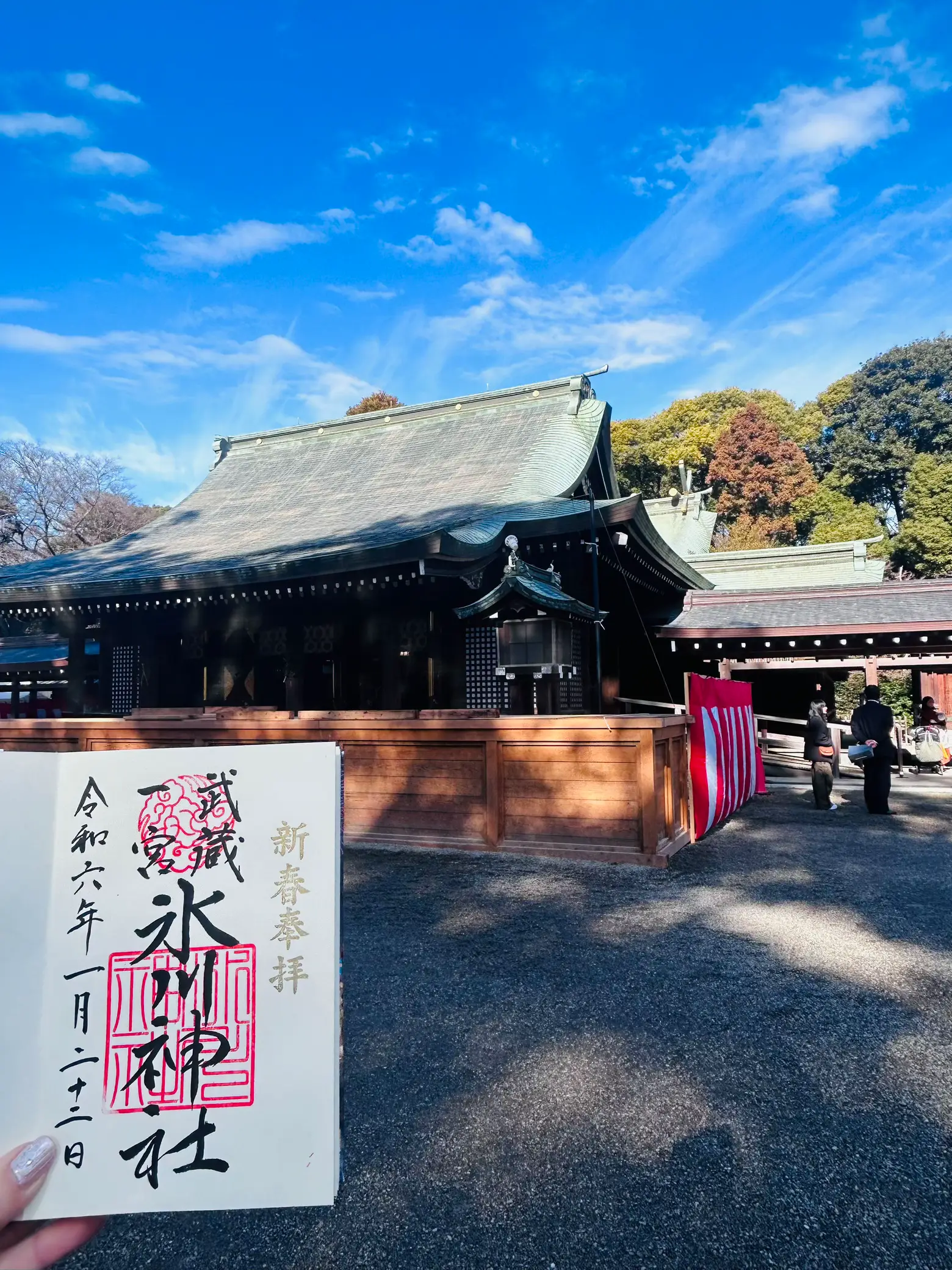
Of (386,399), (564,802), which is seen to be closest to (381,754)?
(564,802)

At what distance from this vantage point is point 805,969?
373 centimetres

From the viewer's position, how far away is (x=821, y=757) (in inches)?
352

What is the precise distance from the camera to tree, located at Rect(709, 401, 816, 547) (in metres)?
32.6

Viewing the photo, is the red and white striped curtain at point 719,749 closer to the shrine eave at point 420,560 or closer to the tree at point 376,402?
the shrine eave at point 420,560

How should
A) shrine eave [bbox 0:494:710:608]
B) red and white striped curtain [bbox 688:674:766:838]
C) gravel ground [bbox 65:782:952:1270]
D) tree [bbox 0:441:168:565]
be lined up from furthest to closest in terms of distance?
tree [bbox 0:441:168:565], shrine eave [bbox 0:494:710:608], red and white striped curtain [bbox 688:674:766:838], gravel ground [bbox 65:782:952:1270]

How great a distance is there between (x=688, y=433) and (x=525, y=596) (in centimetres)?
3029

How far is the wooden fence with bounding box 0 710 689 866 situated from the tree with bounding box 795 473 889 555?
2783 centimetres

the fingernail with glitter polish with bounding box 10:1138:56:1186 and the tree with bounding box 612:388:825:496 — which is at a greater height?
the tree with bounding box 612:388:825:496

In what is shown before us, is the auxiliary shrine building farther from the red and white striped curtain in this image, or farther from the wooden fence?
the wooden fence

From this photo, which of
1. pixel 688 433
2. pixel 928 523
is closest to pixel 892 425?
pixel 928 523

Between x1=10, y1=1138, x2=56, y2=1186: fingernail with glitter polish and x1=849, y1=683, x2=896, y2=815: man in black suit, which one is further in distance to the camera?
x1=849, y1=683, x2=896, y2=815: man in black suit

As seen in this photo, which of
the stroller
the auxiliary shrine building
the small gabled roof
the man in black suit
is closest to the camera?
the small gabled roof

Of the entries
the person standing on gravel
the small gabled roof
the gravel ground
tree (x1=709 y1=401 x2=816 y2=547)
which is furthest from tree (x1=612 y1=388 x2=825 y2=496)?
the gravel ground

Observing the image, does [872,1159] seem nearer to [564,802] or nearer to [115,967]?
[115,967]
